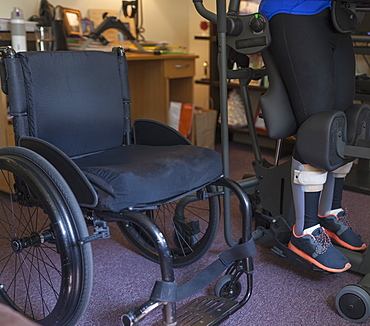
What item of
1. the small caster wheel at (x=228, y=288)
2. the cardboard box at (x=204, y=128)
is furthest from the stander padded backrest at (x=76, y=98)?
the cardboard box at (x=204, y=128)

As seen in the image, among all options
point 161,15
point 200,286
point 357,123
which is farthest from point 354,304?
point 161,15

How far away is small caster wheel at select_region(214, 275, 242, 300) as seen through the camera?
4.69ft

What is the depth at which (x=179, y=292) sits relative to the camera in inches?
47.2

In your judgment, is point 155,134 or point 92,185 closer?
point 92,185

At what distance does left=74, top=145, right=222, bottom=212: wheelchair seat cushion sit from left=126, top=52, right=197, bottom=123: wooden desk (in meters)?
1.62

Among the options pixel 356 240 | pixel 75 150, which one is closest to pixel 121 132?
pixel 75 150

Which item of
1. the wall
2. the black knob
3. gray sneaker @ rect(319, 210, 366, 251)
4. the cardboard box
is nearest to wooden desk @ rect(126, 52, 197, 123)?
the cardboard box

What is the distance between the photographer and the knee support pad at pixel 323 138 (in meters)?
1.38

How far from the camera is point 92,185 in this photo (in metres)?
1.16

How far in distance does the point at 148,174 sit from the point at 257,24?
0.59m

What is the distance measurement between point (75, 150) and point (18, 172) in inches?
12.3

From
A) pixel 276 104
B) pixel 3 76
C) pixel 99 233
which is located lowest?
pixel 99 233

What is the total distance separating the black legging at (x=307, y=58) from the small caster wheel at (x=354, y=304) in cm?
53

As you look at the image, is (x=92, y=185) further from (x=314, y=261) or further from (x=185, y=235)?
(x=314, y=261)
